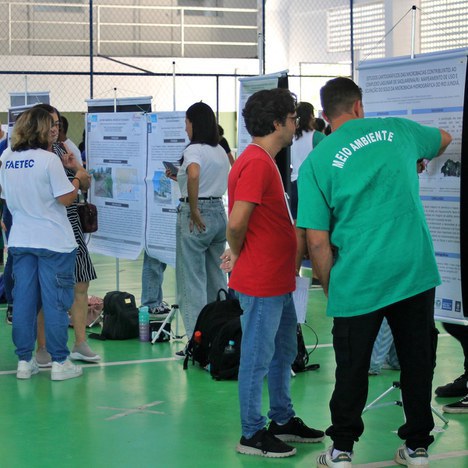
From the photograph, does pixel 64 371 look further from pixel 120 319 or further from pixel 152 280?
pixel 152 280

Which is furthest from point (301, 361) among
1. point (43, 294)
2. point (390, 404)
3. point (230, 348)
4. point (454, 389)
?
point (43, 294)

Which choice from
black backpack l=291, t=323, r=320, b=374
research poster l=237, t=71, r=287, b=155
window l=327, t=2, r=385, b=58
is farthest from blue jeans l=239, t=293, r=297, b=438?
window l=327, t=2, r=385, b=58

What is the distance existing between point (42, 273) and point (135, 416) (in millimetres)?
1082

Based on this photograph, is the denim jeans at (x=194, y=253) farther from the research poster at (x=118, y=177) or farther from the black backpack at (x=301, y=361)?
the research poster at (x=118, y=177)

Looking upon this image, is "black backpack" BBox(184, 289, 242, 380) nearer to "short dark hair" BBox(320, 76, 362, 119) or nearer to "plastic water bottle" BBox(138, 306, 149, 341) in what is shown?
"plastic water bottle" BBox(138, 306, 149, 341)

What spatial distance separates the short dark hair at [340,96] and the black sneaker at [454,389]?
2003mm

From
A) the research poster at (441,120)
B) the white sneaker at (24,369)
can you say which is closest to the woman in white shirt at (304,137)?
the white sneaker at (24,369)

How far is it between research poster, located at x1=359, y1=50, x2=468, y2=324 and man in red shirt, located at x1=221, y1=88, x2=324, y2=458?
2.21 feet

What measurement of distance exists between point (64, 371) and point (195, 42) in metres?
12.4

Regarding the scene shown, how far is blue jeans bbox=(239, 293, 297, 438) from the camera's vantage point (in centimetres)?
409

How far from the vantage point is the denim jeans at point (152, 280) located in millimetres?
7395

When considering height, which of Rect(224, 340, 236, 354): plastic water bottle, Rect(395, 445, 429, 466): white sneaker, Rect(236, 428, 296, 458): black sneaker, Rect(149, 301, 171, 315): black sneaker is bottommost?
Rect(236, 428, 296, 458): black sneaker

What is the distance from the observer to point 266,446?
421 centimetres

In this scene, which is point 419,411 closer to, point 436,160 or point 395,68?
point 436,160
